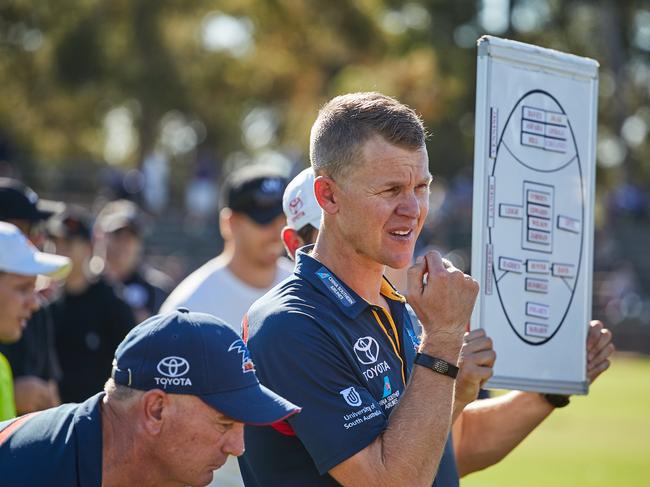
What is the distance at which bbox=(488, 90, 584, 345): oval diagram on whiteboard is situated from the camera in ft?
14.6

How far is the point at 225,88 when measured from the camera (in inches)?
1592

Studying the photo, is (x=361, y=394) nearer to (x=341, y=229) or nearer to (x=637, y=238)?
(x=341, y=229)

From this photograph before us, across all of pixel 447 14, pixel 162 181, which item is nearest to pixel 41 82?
pixel 162 181

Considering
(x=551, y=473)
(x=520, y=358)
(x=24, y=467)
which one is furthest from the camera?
(x=551, y=473)

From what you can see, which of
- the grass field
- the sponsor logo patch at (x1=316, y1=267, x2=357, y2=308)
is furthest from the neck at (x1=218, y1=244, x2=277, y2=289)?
the grass field

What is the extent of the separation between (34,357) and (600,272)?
28600 millimetres

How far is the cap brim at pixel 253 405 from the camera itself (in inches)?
129

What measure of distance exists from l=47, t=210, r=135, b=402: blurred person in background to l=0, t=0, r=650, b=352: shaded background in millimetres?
19715

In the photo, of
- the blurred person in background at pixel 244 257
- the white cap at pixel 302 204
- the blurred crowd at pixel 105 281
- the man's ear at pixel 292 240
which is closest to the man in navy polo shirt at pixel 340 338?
the white cap at pixel 302 204

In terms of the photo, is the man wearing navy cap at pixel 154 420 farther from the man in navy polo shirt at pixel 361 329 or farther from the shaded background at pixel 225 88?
the shaded background at pixel 225 88

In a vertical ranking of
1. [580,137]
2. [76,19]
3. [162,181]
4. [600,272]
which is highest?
[76,19]

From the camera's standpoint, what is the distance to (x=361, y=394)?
3654 mm

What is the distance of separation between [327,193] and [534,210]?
1.02 metres

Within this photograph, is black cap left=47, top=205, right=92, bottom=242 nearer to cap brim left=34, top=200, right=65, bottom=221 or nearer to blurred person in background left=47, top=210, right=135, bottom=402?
blurred person in background left=47, top=210, right=135, bottom=402
